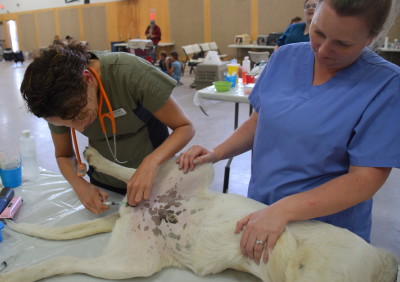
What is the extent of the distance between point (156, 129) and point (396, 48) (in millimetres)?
6120

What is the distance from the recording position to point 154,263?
104cm

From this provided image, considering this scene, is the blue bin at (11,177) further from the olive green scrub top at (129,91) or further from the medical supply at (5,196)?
the olive green scrub top at (129,91)

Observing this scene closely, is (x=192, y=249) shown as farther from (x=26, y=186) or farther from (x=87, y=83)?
(x=26, y=186)

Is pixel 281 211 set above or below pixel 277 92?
below

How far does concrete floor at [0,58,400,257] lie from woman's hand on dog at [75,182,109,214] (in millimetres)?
633

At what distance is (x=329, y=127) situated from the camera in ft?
2.83

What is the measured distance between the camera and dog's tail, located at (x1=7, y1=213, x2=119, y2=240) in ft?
3.88

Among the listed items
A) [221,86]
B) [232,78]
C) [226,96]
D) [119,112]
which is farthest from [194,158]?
[232,78]

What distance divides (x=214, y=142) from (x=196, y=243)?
2.80 metres

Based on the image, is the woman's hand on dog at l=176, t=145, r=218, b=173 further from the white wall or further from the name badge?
the white wall

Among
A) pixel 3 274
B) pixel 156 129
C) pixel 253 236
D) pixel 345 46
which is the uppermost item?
pixel 345 46

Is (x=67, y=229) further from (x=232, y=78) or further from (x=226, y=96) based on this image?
(x=232, y=78)

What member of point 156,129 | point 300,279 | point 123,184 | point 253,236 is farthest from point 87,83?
point 300,279

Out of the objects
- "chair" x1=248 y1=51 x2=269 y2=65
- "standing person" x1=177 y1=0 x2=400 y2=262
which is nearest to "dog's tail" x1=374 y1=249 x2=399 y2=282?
"standing person" x1=177 y1=0 x2=400 y2=262
